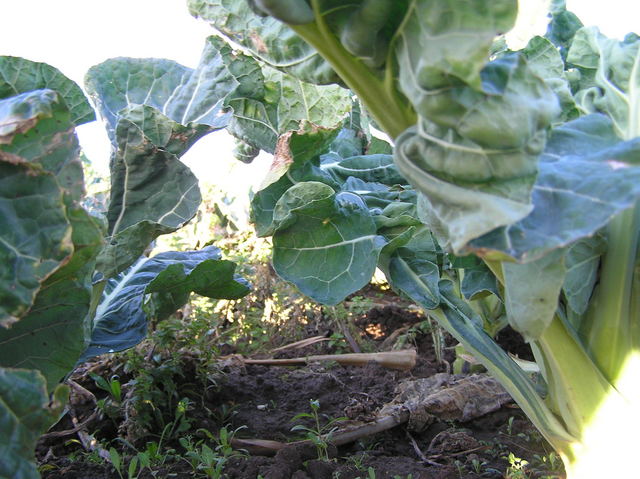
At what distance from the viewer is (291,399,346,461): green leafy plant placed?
1541 millimetres

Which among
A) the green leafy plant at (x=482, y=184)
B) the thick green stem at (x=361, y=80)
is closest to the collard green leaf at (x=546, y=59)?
the green leafy plant at (x=482, y=184)

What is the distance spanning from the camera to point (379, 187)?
1658mm

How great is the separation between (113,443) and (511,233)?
4.51 ft

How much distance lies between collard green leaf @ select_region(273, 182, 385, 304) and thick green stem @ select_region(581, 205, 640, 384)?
19.2 inches

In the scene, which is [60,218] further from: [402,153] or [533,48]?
[533,48]

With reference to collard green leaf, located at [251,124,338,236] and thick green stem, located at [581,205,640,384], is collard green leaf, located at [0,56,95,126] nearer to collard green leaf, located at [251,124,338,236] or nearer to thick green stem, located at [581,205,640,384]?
collard green leaf, located at [251,124,338,236]

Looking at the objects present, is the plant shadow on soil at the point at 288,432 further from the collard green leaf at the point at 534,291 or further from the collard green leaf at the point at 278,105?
the collard green leaf at the point at 278,105

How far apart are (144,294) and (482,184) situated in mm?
1020

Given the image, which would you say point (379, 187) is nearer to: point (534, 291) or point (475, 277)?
point (475, 277)

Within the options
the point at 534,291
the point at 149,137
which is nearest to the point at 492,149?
the point at 534,291

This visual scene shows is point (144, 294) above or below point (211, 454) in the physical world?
above

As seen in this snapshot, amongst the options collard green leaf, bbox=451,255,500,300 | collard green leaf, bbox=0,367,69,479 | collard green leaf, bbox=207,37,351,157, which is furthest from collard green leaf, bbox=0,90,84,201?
collard green leaf, bbox=451,255,500,300

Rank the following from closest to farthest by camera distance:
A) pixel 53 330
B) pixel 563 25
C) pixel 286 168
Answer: pixel 53 330, pixel 286 168, pixel 563 25

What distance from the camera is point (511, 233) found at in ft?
2.67
